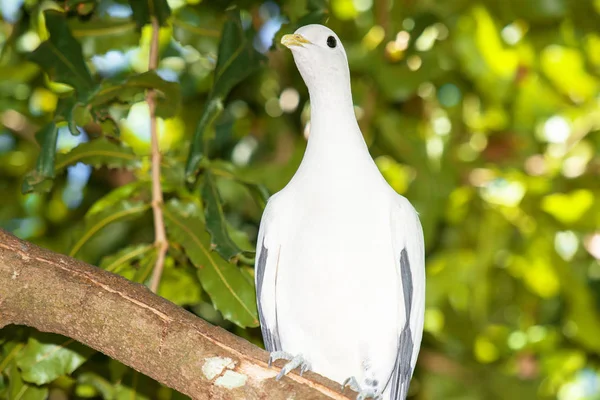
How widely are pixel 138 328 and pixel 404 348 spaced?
4.47ft

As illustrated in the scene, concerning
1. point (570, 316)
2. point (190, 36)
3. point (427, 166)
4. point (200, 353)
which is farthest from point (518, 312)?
point (200, 353)

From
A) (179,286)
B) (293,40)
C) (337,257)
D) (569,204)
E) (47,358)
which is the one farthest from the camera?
(569,204)

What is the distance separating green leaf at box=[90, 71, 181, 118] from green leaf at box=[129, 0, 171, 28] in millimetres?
390

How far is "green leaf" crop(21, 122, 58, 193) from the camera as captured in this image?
3.86m

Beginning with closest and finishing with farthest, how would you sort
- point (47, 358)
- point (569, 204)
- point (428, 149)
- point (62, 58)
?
point (47, 358) < point (62, 58) < point (428, 149) < point (569, 204)

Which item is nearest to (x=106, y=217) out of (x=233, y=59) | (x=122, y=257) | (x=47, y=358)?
(x=122, y=257)

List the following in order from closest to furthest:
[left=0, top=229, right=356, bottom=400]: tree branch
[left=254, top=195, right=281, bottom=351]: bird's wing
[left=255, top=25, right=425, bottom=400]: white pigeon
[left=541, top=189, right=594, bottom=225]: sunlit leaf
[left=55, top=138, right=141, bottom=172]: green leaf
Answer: [left=0, top=229, right=356, bottom=400]: tree branch, [left=255, top=25, right=425, bottom=400]: white pigeon, [left=254, top=195, right=281, bottom=351]: bird's wing, [left=55, top=138, right=141, bottom=172]: green leaf, [left=541, top=189, right=594, bottom=225]: sunlit leaf

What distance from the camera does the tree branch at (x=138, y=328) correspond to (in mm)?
2979

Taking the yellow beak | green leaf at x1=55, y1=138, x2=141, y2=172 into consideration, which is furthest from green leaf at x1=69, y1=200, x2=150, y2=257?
the yellow beak

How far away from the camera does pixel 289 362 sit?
10.4 ft

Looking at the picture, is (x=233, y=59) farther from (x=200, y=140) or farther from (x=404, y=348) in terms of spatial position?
(x=404, y=348)

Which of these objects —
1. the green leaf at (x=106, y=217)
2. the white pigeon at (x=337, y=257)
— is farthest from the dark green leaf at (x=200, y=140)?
the white pigeon at (x=337, y=257)

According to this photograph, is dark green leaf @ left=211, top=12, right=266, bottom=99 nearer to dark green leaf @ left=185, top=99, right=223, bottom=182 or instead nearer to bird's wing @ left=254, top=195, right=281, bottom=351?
dark green leaf @ left=185, top=99, right=223, bottom=182

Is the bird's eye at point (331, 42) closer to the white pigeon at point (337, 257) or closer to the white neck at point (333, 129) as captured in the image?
the white pigeon at point (337, 257)
